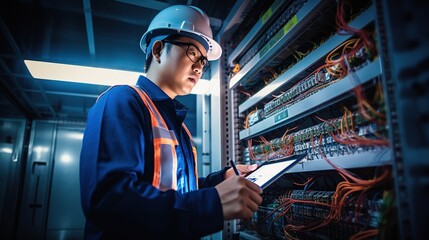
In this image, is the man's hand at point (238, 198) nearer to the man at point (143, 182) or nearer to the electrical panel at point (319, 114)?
the man at point (143, 182)

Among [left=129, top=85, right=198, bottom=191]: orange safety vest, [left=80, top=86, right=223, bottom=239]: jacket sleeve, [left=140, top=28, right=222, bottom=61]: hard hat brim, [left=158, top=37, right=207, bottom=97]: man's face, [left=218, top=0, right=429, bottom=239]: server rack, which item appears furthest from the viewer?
[left=140, top=28, right=222, bottom=61]: hard hat brim

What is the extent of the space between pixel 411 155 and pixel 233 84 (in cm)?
113

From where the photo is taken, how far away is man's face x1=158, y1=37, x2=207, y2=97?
3.80ft

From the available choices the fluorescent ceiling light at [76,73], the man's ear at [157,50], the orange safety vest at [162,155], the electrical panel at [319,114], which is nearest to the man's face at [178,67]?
the man's ear at [157,50]

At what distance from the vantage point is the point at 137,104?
2.97 feet

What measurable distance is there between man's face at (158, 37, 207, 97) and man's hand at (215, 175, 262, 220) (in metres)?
0.58

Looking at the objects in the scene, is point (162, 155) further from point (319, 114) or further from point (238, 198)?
point (319, 114)

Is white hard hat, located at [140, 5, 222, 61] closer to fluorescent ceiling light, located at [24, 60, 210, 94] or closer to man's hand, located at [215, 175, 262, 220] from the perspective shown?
fluorescent ceiling light, located at [24, 60, 210, 94]

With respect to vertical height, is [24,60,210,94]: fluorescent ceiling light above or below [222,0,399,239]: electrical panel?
above

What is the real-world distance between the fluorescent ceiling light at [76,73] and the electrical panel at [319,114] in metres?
0.52

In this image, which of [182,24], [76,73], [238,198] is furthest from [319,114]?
[76,73]

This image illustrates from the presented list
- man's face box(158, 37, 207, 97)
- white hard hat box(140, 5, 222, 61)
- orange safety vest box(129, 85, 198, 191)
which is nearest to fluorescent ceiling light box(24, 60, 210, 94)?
white hard hat box(140, 5, 222, 61)

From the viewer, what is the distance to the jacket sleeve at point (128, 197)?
0.67 meters

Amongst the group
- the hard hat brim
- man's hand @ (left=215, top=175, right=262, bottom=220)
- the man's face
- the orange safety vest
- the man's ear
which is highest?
the hard hat brim
